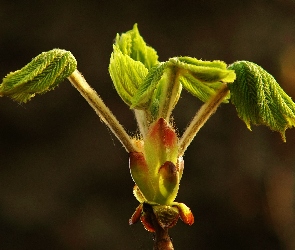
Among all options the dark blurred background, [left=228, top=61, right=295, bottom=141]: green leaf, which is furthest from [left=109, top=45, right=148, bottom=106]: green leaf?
the dark blurred background

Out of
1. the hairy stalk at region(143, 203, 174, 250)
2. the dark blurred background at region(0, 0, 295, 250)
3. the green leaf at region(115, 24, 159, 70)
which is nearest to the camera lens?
the hairy stalk at region(143, 203, 174, 250)

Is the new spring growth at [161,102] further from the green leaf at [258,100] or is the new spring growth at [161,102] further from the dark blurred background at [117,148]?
the dark blurred background at [117,148]

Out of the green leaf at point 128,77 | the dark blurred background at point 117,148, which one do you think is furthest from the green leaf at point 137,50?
the dark blurred background at point 117,148

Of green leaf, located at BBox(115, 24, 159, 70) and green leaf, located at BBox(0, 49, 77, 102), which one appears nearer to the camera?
green leaf, located at BBox(0, 49, 77, 102)

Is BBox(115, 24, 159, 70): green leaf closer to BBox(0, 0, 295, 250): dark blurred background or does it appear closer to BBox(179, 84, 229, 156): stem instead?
BBox(179, 84, 229, 156): stem

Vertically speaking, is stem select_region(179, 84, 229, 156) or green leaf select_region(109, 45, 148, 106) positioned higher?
green leaf select_region(109, 45, 148, 106)

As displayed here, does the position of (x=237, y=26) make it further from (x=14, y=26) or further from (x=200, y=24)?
(x=14, y=26)

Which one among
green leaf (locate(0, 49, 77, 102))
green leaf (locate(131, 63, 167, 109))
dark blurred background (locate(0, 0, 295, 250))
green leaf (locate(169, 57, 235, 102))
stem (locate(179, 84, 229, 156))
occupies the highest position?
green leaf (locate(0, 49, 77, 102))
